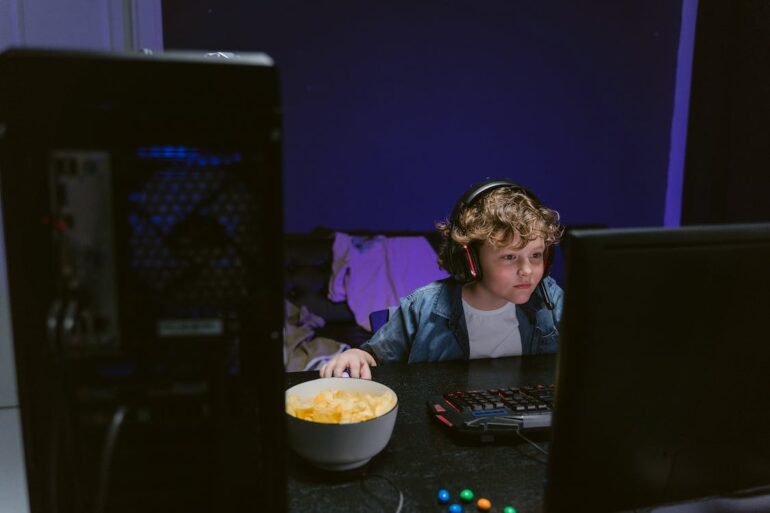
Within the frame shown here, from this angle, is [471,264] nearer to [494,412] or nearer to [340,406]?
[494,412]

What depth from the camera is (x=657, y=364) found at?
54 centimetres

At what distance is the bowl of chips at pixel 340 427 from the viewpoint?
2.19 ft

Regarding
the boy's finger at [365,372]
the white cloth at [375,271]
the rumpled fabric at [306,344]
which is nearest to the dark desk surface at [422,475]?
the boy's finger at [365,372]

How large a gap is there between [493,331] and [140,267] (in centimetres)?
128

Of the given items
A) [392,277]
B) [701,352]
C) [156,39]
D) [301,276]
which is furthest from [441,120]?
[701,352]

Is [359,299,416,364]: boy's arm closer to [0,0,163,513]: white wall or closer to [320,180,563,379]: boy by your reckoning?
[320,180,563,379]: boy

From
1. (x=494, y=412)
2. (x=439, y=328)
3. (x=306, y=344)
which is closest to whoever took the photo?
(x=494, y=412)

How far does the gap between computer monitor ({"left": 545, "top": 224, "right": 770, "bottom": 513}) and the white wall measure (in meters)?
2.41

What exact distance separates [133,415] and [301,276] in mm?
2049

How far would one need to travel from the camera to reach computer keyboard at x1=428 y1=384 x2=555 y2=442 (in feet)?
2.65

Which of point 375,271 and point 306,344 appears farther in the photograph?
point 375,271

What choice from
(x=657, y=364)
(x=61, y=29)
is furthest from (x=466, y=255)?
(x=61, y=29)

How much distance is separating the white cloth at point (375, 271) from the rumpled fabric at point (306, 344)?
0.14m

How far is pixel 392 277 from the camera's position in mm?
2488
